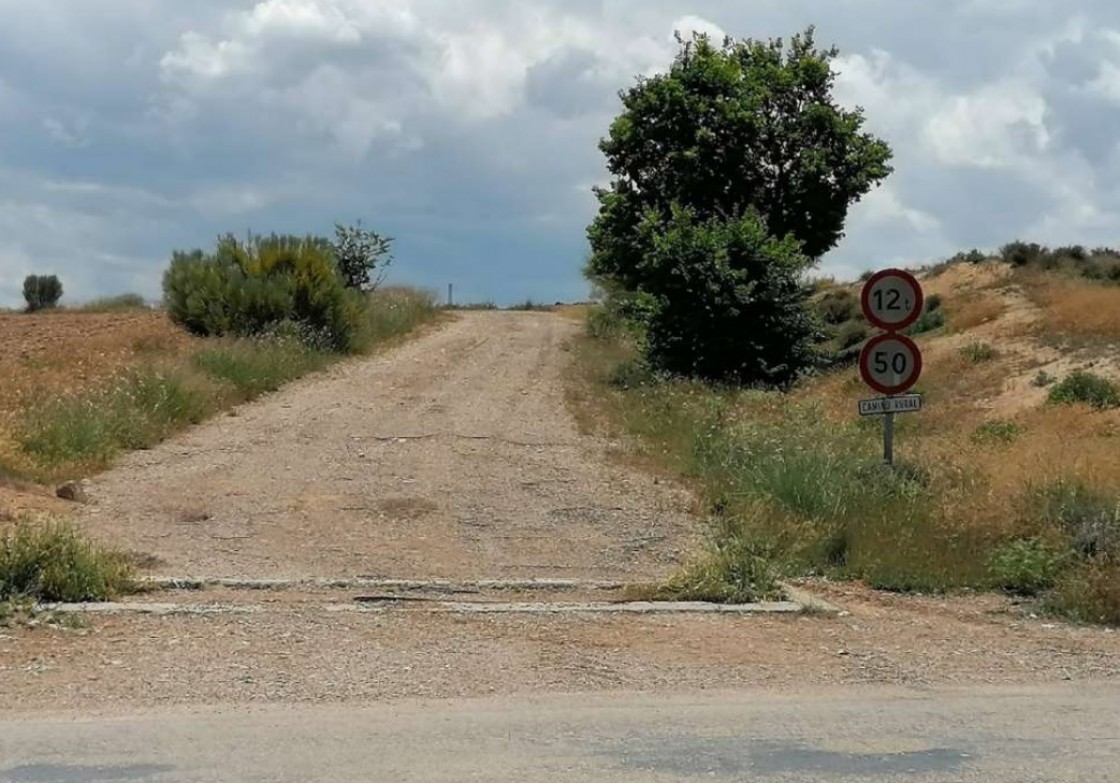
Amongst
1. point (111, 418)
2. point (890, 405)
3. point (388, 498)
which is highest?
point (890, 405)

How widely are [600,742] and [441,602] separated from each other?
341 centimetres

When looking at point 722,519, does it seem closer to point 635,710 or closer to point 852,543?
point 852,543

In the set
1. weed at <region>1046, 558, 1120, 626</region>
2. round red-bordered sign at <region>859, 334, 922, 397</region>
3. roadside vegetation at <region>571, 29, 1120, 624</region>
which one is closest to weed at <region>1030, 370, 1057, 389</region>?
roadside vegetation at <region>571, 29, 1120, 624</region>

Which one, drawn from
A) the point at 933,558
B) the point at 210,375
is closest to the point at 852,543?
the point at 933,558

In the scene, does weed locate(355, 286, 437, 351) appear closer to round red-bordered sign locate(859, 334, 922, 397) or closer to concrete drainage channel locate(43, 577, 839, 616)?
round red-bordered sign locate(859, 334, 922, 397)

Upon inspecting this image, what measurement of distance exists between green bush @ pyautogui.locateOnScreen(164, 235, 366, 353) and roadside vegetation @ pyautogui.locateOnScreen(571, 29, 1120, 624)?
6.45 m

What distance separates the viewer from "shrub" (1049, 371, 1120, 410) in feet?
70.2

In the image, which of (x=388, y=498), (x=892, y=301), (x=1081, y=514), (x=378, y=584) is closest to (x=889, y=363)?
(x=892, y=301)

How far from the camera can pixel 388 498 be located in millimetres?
13438

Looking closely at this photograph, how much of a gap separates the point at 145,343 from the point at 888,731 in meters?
21.4

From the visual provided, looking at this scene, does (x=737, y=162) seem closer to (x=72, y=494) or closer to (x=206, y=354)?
(x=206, y=354)

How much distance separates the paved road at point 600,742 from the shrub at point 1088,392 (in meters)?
15.8

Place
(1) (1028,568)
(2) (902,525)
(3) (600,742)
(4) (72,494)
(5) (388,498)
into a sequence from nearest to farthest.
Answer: (3) (600,742) < (1) (1028,568) < (2) (902,525) < (4) (72,494) < (5) (388,498)

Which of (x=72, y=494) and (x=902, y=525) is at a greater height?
(x=902, y=525)
